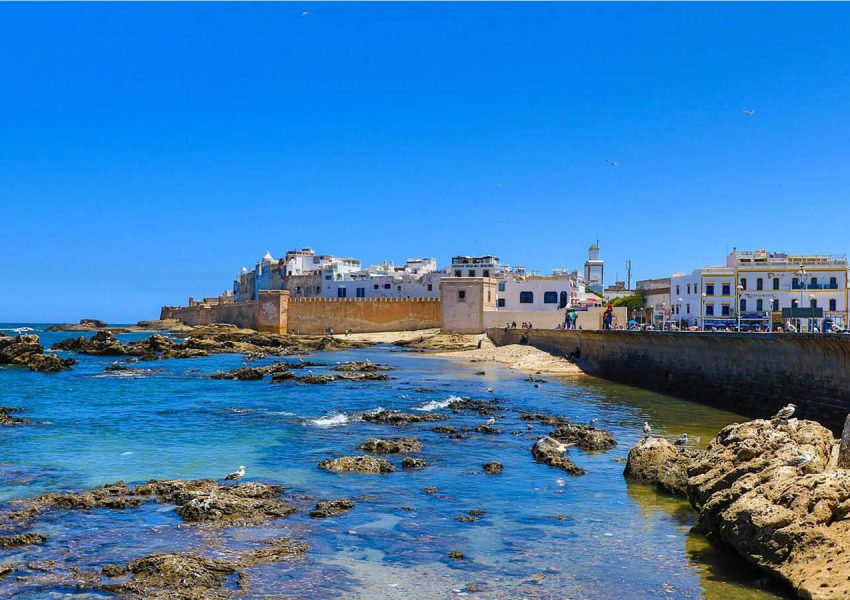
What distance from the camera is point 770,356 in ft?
65.8

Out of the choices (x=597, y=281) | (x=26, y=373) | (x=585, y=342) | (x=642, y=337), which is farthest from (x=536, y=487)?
(x=597, y=281)

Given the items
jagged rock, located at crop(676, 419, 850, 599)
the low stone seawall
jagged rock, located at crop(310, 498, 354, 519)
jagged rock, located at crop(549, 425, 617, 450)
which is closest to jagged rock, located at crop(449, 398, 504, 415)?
jagged rock, located at crop(549, 425, 617, 450)

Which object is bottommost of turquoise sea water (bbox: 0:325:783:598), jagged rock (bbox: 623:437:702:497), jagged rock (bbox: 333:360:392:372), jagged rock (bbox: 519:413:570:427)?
turquoise sea water (bbox: 0:325:783:598)

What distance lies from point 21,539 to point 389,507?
4.58 meters

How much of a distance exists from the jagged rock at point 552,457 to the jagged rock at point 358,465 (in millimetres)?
2803

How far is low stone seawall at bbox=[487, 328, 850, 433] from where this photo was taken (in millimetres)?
16953

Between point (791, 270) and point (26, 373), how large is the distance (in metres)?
46.2

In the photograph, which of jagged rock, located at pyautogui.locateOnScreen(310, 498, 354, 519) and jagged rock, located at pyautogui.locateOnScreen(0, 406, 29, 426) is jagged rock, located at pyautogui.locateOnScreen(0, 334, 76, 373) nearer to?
jagged rock, located at pyautogui.locateOnScreen(0, 406, 29, 426)

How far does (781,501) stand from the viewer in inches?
302

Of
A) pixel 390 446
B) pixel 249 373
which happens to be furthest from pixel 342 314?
pixel 390 446

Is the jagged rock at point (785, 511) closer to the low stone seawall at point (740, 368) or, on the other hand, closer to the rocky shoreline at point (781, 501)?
the rocky shoreline at point (781, 501)

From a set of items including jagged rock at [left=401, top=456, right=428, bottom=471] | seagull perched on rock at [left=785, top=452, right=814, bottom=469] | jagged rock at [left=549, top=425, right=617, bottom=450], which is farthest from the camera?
jagged rock at [left=549, top=425, right=617, bottom=450]

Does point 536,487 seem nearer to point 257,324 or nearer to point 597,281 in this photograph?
point 257,324

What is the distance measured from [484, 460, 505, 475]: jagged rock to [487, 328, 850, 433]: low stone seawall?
7.84 meters
